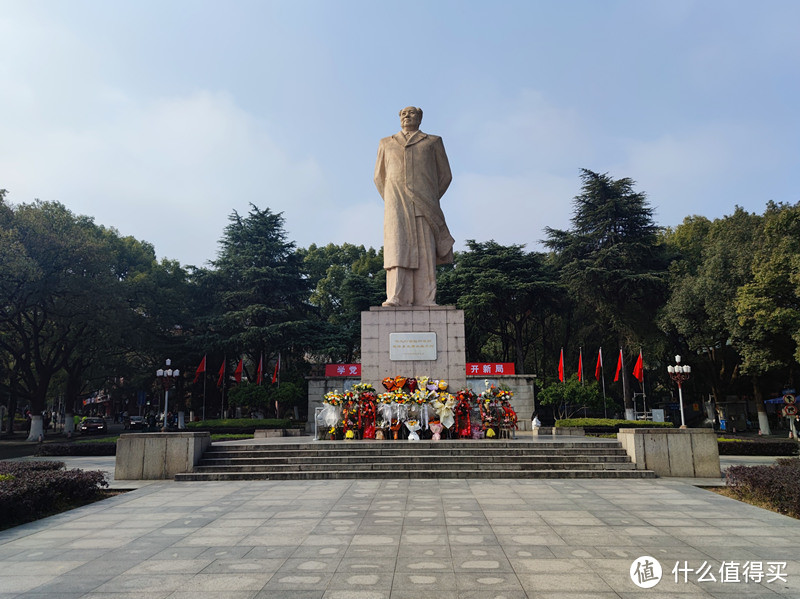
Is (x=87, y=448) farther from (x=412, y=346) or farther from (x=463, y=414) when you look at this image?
(x=463, y=414)

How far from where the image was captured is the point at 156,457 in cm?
982

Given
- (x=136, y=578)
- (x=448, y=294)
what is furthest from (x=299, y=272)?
(x=136, y=578)

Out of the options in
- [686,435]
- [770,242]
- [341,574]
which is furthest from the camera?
[770,242]

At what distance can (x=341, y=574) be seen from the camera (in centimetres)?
418

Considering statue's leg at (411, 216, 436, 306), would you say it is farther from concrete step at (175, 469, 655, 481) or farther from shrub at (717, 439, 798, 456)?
shrub at (717, 439, 798, 456)

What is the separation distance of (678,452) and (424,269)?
6.74m

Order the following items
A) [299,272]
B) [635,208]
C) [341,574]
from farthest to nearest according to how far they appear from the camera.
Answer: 1. [299,272]
2. [635,208]
3. [341,574]

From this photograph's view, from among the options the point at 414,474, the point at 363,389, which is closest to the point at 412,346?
the point at 363,389

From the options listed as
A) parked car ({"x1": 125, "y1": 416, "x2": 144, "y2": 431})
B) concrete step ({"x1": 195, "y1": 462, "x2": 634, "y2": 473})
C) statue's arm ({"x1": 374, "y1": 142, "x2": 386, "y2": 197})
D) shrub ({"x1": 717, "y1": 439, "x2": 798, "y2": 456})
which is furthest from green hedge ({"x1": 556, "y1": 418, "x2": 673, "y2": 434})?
parked car ({"x1": 125, "y1": 416, "x2": 144, "y2": 431})

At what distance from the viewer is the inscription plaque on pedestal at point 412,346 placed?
42.5 feet

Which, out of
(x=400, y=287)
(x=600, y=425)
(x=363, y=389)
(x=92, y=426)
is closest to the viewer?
(x=363, y=389)

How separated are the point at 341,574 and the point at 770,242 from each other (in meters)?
23.1

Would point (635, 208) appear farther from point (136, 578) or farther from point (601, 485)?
point (136, 578)

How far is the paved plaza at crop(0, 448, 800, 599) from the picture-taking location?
12.8 feet
